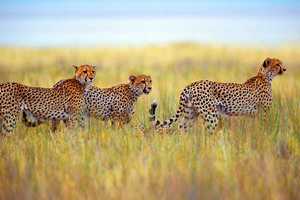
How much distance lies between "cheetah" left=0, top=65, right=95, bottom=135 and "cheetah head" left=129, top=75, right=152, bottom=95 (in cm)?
56

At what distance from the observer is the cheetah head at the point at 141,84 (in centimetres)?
736

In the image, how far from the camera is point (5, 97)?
630 centimetres

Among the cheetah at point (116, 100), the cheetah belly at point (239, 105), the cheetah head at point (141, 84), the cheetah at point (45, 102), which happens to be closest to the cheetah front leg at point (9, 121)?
the cheetah at point (45, 102)

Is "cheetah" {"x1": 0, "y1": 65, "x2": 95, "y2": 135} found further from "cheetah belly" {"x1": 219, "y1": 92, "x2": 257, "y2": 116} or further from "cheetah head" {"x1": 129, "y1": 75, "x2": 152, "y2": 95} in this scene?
"cheetah belly" {"x1": 219, "y1": 92, "x2": 257, "y2": 116}

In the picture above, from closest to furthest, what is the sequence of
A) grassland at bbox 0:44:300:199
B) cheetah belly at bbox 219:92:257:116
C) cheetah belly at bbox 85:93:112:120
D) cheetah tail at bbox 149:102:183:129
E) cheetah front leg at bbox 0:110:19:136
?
grassland at bbox 0:44:300:199 → cheetah front leg at bbox 0:110:19:136 → cheetah tail at bbox 149:102:183:129 → cheetah belly at bbox 219:92:257:116 → cheetah belly at bbox 85:93:112:120

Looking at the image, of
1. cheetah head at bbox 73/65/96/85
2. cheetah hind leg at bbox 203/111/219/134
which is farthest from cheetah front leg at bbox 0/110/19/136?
cheetah hind leg at bbox 203/111/219/134

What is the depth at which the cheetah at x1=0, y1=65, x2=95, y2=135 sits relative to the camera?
634 cm

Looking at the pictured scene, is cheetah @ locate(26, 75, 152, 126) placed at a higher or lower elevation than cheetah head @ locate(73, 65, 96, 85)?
lower

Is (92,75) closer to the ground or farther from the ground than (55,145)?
farther from the ground

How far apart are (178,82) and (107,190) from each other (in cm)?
814

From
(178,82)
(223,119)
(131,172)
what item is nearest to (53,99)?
(223,119)

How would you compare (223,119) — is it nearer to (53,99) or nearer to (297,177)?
(53,99)

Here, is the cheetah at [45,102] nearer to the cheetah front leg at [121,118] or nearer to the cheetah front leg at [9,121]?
the cheetah front leg at [9,121]

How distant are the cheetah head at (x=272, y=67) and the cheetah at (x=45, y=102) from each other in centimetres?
166
